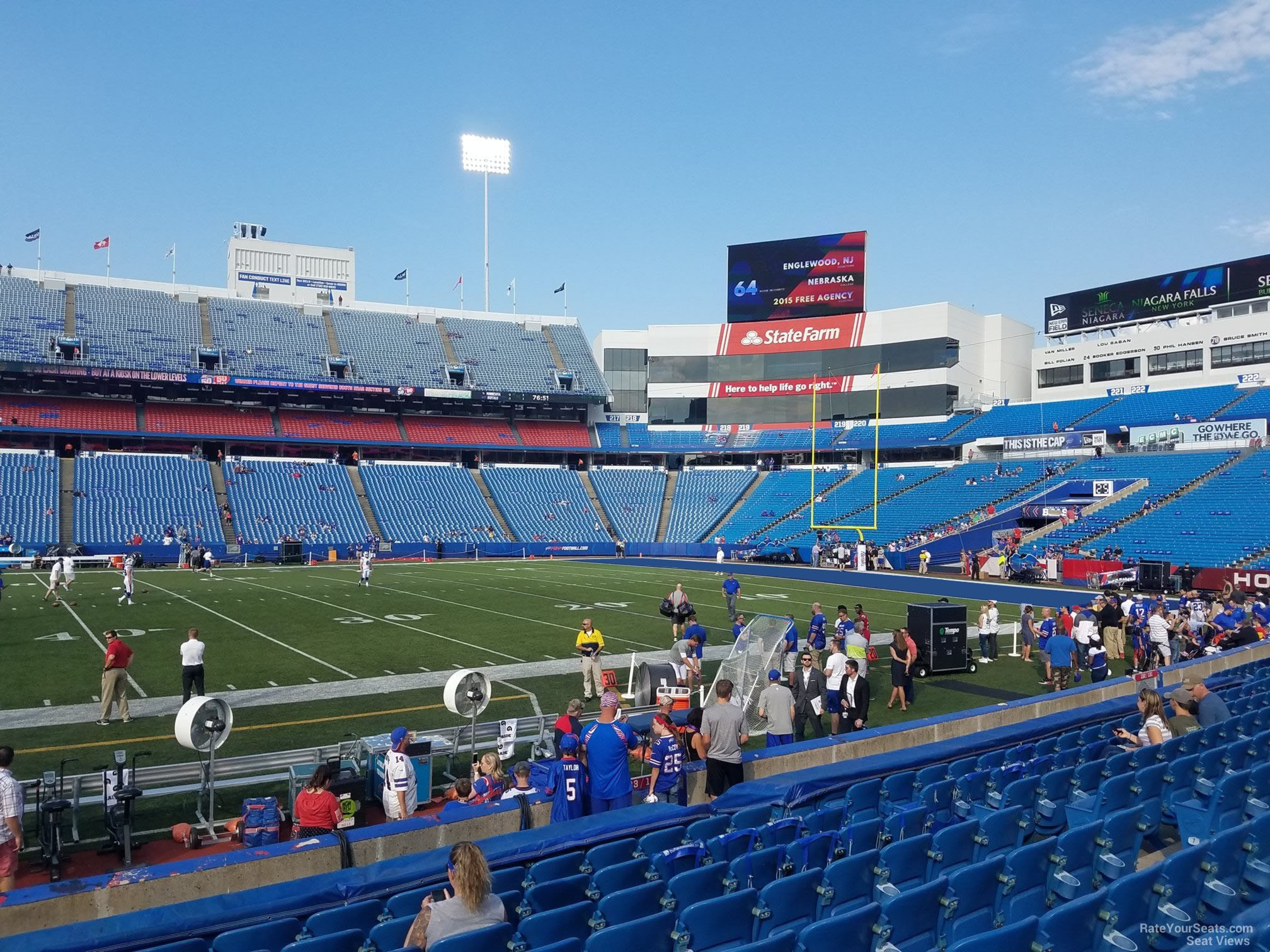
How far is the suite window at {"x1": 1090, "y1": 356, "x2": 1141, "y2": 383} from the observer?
178 feet

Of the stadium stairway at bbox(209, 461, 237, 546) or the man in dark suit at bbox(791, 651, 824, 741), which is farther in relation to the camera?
the stadium stairway at bbox(209, 461, 237, 546)

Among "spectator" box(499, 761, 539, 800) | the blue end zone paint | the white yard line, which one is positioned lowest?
the blue end zone paint

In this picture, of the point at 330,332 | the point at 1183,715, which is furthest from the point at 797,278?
the point at 1183,715

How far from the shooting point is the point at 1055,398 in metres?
57.7

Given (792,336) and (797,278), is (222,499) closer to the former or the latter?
(792,336)

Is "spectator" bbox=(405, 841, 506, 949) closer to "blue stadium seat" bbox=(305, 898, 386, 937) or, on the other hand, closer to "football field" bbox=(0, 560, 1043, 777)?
"blue stadium seat" bbox=(305, 898, 386, 937)

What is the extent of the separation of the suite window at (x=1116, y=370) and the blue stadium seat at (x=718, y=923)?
58525mm

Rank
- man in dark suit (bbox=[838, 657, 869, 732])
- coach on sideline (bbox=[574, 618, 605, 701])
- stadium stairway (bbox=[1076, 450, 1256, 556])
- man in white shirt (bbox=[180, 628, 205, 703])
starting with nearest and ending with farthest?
1. man in dark suit (bbox=[838, 657, 869, 732])
2. man in white shirt (bbox=[180, 628, 205, 703])
3. coach on sideline (bbox=[574, 618, 605, 701])
4. stadium stairway (bbox=[1076, 450, 1256, 556])

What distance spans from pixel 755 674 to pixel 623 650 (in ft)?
26.1

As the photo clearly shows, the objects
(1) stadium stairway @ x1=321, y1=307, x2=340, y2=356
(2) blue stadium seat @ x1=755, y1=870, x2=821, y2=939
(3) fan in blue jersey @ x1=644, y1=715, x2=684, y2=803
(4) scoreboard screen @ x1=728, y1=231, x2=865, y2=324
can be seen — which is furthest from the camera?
(4) scoreboard screen @ x1=728, y1=231, x2=865, y2=324

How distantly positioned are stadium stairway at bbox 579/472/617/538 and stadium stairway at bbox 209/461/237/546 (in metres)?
21.8

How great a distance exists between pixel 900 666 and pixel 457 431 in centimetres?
5177

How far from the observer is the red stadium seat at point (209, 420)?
54531 mm

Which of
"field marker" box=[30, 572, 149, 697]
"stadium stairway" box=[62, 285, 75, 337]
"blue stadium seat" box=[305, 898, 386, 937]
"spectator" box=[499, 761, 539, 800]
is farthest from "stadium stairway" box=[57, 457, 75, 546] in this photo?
"blue stadium seat" box=[305, 898, 386, 937]
